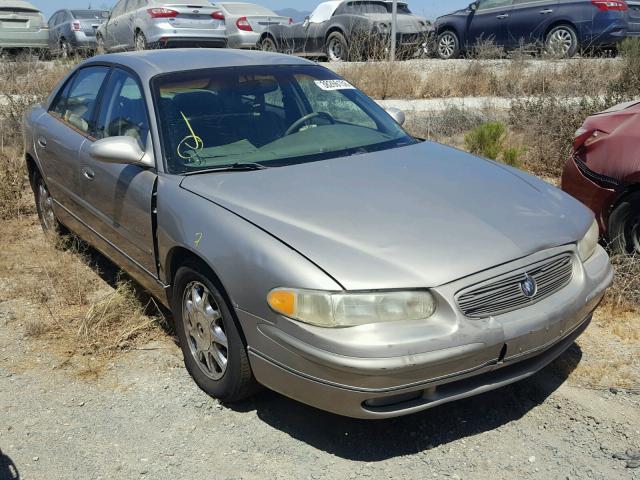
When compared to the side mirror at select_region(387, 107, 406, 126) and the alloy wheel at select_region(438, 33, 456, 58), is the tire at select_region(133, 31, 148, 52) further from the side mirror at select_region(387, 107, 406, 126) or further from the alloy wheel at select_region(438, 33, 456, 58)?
the side mirror at select_region(387, 107, 406, 126)

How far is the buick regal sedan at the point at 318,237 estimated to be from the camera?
2.85 m

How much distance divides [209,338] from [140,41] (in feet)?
45.0

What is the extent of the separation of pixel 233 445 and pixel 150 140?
1.71 metres

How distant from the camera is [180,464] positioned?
10.2 feet

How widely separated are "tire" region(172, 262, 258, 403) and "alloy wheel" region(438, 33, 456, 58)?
1335 centimetres

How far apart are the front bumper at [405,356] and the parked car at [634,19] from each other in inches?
443

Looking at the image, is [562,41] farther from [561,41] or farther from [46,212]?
[46,212]

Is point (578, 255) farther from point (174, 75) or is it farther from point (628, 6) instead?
point (628, 6)

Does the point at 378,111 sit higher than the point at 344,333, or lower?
higher

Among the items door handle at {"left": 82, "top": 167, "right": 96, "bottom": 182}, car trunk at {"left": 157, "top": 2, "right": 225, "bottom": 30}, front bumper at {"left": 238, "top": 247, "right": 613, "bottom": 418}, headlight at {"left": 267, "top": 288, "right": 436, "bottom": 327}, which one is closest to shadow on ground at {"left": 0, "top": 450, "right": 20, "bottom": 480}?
front bumper at {"left": 238, "top": 247, "right": 613, "bottom": 418}

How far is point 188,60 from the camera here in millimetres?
4480

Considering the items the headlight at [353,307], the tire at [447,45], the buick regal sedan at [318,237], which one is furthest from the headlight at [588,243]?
the tire at [447,45]

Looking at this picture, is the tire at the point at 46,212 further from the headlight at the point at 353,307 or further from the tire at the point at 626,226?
the tire at the point at 626,226

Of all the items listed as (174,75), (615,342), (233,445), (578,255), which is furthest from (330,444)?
(174,75)
